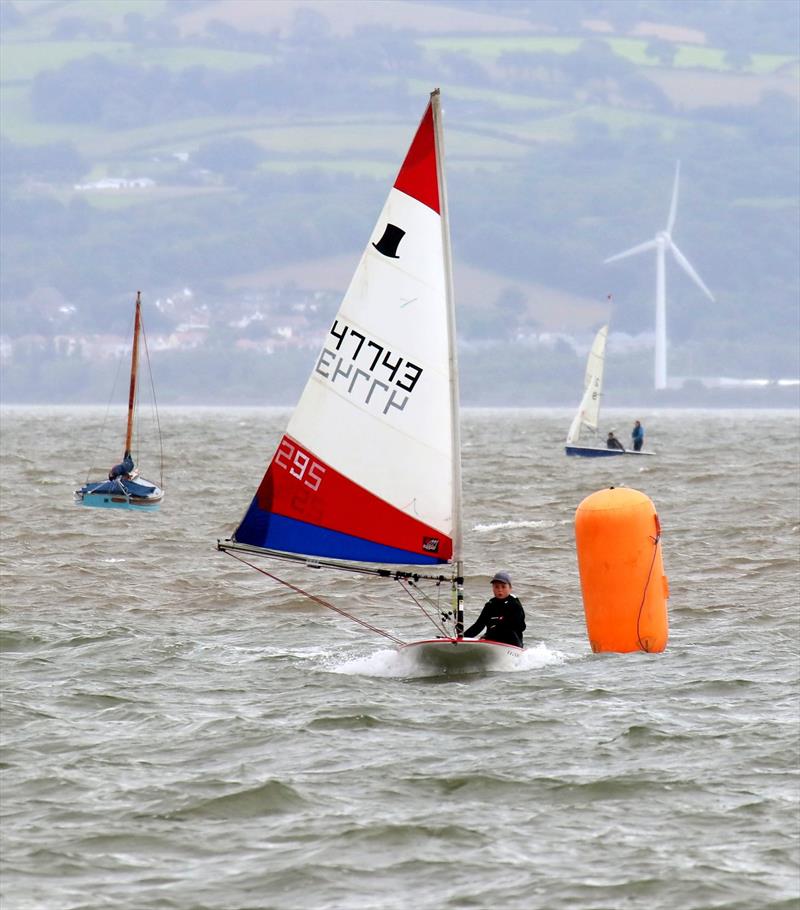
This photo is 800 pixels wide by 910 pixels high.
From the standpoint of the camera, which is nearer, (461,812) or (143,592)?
(461,812)

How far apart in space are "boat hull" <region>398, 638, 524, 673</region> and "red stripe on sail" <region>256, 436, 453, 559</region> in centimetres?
114

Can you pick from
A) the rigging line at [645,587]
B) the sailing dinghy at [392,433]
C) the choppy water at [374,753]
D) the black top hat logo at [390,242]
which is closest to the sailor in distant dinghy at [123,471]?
the choppy water at [374,753]

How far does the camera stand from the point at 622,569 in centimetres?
2078

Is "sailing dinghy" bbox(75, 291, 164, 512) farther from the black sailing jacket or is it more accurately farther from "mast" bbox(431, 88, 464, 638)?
"mast" bbox(431, 88, 464, 638)

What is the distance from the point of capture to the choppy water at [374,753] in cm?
1231

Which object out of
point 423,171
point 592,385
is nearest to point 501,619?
point 423,171

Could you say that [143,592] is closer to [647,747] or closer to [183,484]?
Answer: [647,747]

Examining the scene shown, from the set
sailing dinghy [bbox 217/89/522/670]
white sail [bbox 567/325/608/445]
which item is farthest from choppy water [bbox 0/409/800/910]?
white sail [bbox 567/325/608/445]

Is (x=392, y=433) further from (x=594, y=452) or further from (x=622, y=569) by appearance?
(x=594, y=452)

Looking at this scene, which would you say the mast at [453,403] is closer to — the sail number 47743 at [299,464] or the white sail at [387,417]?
the white sail at [387,417]

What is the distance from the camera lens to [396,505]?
774 inches

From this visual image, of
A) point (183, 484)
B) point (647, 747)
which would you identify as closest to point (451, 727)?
point (647, 747)

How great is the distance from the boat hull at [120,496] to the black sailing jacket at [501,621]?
29.1 metres

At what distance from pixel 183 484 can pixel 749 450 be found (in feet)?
132
